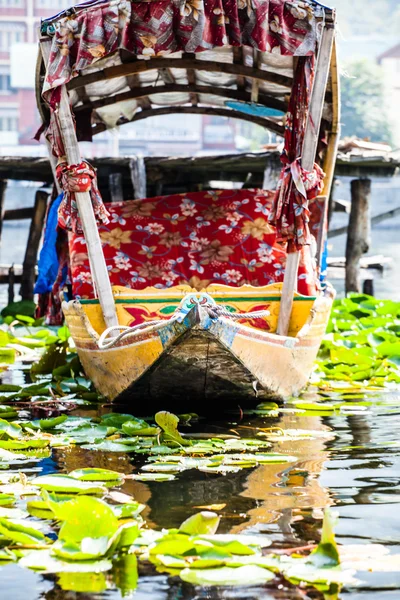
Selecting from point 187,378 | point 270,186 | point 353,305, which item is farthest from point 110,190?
point 187,378

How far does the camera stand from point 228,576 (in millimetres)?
2994

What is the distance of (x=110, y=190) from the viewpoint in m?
11.3

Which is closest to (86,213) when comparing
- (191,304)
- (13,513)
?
(191,304)

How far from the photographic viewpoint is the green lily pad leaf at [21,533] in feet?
10.8

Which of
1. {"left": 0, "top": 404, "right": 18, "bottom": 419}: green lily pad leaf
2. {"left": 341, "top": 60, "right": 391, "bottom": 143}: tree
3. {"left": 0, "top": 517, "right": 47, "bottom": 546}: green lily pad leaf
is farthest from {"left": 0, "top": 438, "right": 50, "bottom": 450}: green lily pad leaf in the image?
{"left": 341, "top": 60, "right": 391, "bottom": 143}: tree

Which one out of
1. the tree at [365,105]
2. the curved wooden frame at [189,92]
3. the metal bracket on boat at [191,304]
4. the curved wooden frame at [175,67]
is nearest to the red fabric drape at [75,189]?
the metal bracket on boat at [191,304]

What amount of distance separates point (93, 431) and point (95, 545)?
6.56ft

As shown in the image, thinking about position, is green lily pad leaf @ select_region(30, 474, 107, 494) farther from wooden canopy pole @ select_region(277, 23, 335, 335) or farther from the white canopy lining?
the white canopy lining

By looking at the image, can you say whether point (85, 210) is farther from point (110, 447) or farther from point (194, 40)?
point (110, 447)

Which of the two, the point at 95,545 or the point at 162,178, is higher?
the point at 162,178

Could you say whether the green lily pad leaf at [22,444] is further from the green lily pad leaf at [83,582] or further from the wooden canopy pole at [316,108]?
the wooden canopy pole at [316,108]

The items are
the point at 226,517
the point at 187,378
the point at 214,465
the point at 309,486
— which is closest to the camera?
the point at 226,517

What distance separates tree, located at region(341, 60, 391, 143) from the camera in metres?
63.9

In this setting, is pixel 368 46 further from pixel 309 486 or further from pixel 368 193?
pixel 309 486
